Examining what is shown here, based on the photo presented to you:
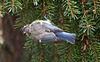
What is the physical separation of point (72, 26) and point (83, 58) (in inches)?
8.4

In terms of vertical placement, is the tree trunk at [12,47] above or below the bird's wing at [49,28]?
below

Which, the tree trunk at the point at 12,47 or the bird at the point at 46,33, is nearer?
the bird at the point at 46,33

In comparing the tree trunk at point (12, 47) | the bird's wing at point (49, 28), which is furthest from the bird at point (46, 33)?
the tree trunk at point (12, 47)

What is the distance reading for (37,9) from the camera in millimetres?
1115

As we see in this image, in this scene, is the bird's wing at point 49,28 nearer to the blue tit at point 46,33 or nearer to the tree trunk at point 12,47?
the blue tit at point 46,33

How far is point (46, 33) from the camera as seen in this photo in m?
1.03

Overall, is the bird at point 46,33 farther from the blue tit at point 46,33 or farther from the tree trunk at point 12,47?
the tree trunk at point 12,47

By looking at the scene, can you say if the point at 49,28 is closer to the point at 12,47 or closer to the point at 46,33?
the point at 46,33

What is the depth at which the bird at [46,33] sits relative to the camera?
994 mm

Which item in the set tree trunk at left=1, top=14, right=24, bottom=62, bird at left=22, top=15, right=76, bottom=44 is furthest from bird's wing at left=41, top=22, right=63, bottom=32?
tree trunk at left=1, top=14, right=24, bottom=62

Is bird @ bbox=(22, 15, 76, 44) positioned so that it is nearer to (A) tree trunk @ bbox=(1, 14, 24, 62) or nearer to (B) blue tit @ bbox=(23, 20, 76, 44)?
(B) blue tit @ bbox=(23, 20, 76, 44)

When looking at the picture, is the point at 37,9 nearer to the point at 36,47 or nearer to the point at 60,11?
the point at 60,11

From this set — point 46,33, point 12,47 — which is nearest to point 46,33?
point 46,33

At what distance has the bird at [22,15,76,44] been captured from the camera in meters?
0.99
